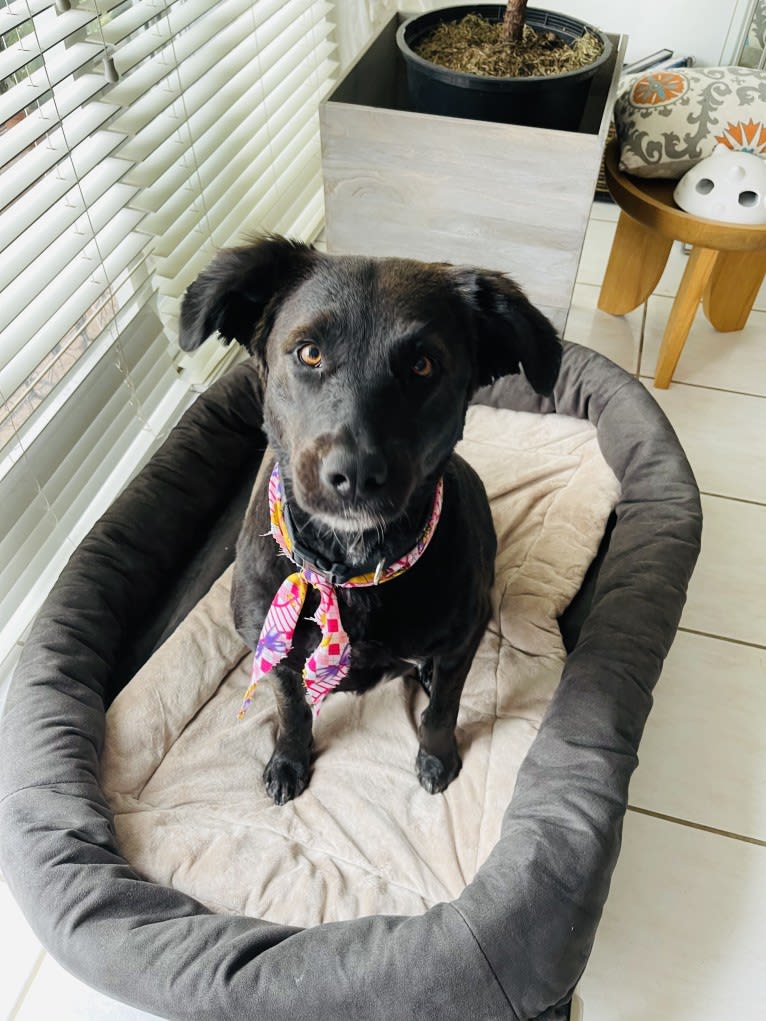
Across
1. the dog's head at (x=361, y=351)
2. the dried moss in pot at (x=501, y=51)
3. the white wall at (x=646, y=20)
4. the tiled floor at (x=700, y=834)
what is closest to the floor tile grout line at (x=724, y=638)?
the tiled floor at (x=700, y=834)

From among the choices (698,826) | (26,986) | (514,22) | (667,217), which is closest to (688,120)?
(667,217)

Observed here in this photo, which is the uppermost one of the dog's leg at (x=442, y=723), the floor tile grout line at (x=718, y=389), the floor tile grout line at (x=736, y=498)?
the dog's leg at (x=442, y=723)

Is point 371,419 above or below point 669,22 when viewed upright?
above

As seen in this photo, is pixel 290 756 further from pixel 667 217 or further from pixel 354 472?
pixel 667 217

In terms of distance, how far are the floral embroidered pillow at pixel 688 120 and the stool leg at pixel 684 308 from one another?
247mm

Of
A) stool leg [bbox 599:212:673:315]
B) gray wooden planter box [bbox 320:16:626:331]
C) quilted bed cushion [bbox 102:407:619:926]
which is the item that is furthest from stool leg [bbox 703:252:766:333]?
quilted bed cushion [bbox 102:407:619:926]

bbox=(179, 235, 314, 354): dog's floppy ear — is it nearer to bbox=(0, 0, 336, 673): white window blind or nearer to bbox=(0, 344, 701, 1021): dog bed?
bbox=(0, 0, 336, 673): white window blind

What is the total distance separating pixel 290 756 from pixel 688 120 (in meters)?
1.83

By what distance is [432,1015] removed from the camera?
41.2 inches

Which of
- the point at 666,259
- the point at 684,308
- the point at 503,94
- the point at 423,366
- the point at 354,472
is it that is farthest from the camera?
the point at 666,259

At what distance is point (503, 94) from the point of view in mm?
1891

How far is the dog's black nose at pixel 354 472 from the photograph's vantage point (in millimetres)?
934

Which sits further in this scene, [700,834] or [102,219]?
[102,219]

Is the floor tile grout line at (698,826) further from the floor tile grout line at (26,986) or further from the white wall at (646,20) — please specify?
the white wall at (646,20)
